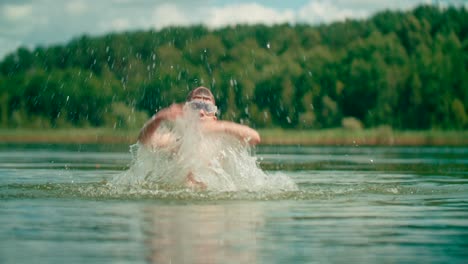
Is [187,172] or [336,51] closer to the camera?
[187,172]

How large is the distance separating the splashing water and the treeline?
160 feet

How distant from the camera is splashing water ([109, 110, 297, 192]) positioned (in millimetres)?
17109

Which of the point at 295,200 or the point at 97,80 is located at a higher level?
the point at 97,80

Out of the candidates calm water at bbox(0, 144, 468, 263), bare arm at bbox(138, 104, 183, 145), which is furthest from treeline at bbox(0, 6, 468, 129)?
calm water at bbox(0, 144, 468, 263)

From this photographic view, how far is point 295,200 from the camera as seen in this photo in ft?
52.0

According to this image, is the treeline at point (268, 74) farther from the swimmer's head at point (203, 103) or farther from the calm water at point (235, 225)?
the calm water at point (235, 225)

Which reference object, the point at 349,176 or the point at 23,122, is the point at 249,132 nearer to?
the point at 349,176

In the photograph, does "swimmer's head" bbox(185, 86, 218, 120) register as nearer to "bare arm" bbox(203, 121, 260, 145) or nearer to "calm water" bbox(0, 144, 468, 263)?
"bare arm" bbox(203, 121, 260, 145)

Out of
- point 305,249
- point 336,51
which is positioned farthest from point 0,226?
point 336,51

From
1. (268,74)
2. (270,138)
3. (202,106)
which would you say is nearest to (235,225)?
(202,106)

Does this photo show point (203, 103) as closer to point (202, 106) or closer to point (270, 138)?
point (202, 106)

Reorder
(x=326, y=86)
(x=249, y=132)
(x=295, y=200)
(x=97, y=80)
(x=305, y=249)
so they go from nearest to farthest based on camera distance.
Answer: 1. (x=305, y=249)
2. (x=295, y=200)
3. (x=249, y=132)
4. (x=97, y=80)
5. (x=326, y=86)

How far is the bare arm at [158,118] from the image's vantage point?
53.2 ft

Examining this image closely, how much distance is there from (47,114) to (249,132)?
70181 mm
